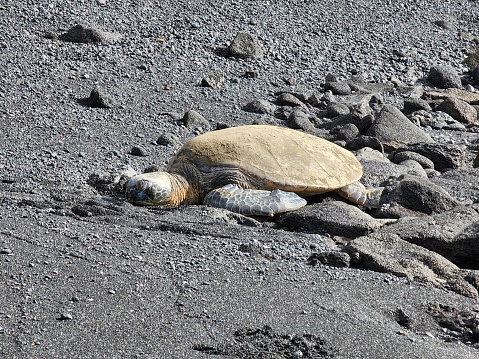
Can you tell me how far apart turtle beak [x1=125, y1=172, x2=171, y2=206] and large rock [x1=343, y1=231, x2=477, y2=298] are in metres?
1.67

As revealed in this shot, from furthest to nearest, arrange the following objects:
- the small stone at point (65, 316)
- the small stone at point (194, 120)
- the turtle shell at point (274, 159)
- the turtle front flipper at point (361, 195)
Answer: the small stone at point (194, 120) < the turtle front flipper at point (361, 195) < the turtle shell at point (274, 159) < the small stone at point (65, 316)

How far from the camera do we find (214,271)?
463 centimetres

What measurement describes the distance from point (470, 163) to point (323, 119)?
6.92ft

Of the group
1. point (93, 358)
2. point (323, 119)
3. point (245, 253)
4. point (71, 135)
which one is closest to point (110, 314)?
point (93, 358)

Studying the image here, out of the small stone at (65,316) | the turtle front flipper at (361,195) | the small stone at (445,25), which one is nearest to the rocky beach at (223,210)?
the small stone at (65,316)

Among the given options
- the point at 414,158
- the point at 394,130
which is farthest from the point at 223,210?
the point at 394,130

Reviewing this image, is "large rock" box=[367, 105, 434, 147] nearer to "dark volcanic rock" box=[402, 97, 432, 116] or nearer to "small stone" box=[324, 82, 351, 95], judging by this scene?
"dark volcanic rock" box=[402, 97, 432, 116]

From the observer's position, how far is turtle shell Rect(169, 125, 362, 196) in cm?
632

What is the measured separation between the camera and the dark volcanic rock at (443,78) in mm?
11672

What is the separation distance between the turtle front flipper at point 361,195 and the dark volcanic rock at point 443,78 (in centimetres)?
557

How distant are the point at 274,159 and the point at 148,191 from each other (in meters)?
0.97

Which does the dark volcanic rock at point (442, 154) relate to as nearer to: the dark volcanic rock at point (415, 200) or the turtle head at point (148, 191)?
the dark volcanic rock at point (415, 200)

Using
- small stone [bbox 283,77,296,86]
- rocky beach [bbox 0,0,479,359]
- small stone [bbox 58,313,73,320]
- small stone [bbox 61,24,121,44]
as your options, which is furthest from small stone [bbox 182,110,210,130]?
small stone [bbox 58,313,73,320]

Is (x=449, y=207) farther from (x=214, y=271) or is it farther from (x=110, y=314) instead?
(x=110, y=314)
